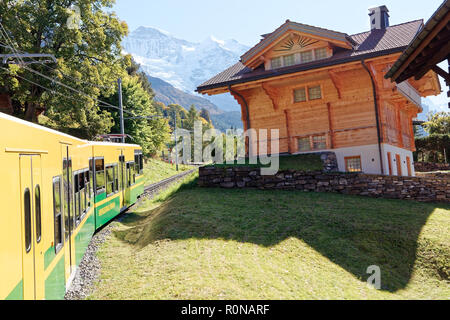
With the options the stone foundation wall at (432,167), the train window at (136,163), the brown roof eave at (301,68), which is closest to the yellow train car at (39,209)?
→ the train window at (136,163)

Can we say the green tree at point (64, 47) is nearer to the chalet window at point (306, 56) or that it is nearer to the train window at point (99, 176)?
the train window at point (99, 176)

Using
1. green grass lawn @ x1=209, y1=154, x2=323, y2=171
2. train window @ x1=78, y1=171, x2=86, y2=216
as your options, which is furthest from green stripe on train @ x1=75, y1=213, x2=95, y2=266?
green grass lawn @ x1=209, y1=154, x2=323, y2=171

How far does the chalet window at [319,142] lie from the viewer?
20.3 meters

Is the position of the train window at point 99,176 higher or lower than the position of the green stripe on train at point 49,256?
higher

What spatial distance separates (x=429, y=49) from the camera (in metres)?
9.83

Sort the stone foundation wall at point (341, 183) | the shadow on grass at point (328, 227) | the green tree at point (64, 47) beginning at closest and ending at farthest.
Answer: the shadow on grass at point (328, 227), the stone foundation wall at point (341, 183), the green tree at point (64, 47)

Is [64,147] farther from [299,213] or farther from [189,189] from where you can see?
[189,189]

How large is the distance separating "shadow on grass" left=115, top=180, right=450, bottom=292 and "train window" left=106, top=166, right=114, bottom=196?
1643 mm

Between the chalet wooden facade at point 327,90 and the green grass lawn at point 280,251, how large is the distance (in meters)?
6.13

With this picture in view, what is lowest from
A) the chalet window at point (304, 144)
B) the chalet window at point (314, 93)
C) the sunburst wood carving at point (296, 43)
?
the chalet window at point (304, 144)

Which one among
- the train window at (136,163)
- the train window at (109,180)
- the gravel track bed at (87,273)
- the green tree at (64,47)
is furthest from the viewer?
the green tree at (64,47)

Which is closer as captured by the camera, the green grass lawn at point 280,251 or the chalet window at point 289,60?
the green grass lawn at point 280,251

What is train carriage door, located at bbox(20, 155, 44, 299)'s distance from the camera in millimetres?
4018

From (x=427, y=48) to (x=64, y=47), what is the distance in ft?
73.3
